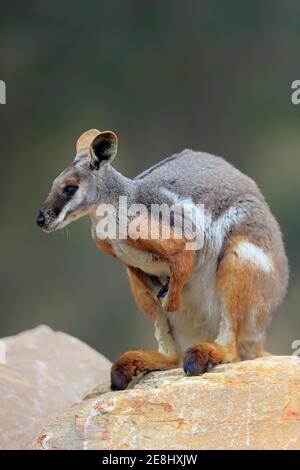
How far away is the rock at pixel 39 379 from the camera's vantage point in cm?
534

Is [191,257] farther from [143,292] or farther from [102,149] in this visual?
[102,149]

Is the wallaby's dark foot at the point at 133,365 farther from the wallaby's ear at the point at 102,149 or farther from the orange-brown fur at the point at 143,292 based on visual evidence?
the wallaby's ear at the point at 102,149

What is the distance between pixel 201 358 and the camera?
4414mm

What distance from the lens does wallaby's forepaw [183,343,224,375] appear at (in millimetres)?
4359

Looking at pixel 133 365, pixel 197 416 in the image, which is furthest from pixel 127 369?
pixel 197 416

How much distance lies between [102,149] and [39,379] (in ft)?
6.67

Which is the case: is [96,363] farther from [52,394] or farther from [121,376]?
[121,376]

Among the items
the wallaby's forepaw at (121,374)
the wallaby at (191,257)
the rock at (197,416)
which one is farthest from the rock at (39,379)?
the rock at (197,416)

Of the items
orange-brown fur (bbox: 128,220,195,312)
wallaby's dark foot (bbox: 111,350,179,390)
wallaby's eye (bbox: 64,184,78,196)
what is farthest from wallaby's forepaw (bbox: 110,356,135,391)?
wallaby's eye (bbox: 64,184,78,196)

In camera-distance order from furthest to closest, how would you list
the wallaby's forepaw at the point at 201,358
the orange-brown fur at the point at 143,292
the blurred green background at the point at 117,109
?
the blurred green background at the point at 117,109 < the orange-brown fur at the point at 143,292 < the wallaby's forepaw at the point at 201,358

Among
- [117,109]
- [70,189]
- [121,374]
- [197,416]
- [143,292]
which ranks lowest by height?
[197,416]

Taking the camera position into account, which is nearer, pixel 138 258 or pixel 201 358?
pixel 201 358
